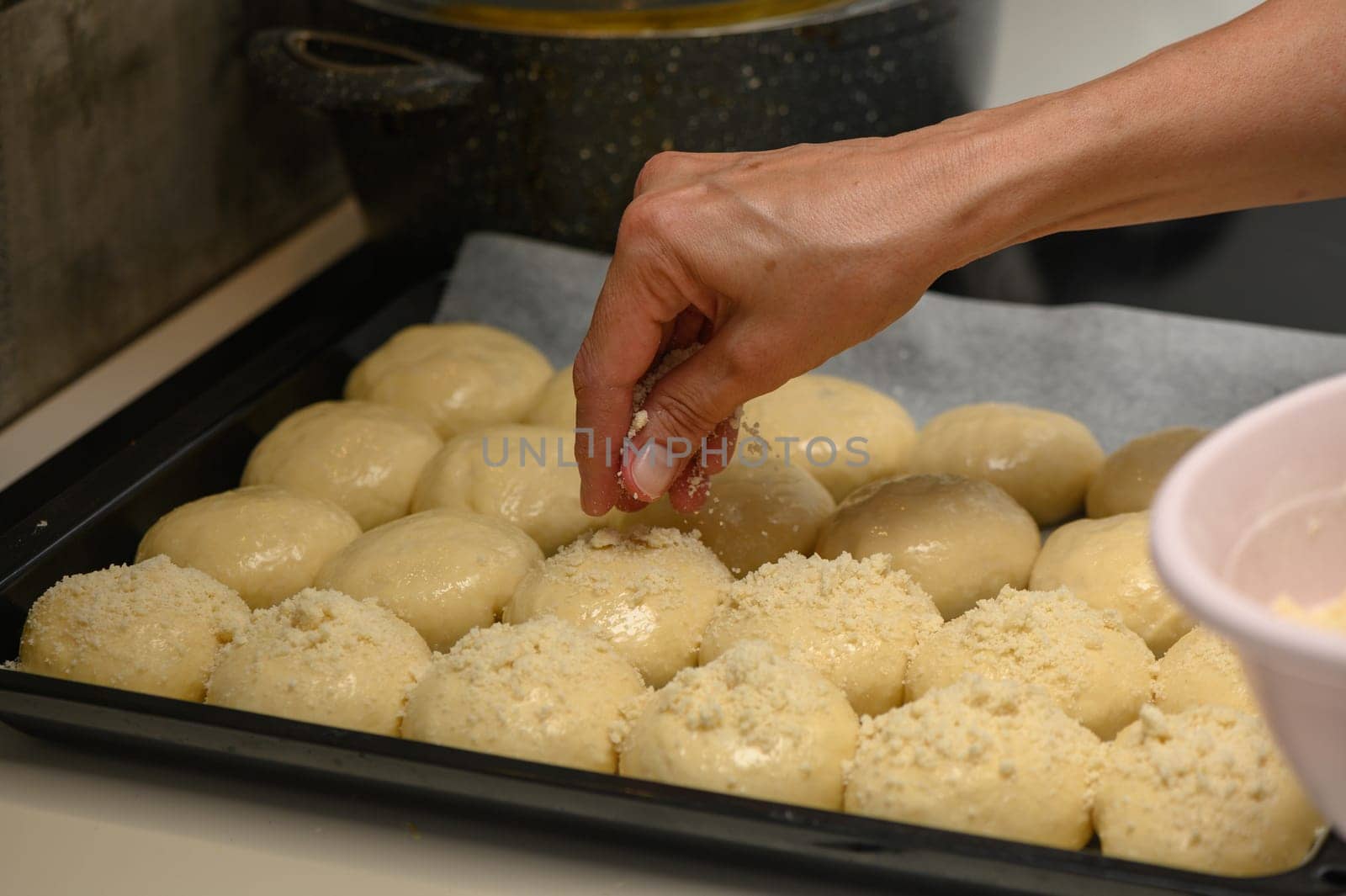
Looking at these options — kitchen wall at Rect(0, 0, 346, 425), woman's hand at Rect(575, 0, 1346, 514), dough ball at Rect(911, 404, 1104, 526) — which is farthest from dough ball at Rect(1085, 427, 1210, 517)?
kitchen wall at Rect(0, 0, 346, 425)

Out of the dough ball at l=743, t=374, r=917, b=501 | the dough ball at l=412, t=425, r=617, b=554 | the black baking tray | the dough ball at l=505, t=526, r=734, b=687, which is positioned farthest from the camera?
the dough ball at l=743, t=374, r=917, b=501

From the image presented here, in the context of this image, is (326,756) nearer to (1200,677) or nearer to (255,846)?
(255,846)

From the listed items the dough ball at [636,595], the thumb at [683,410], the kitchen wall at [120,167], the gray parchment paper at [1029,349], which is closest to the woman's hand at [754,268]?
the thumb at [683,410]

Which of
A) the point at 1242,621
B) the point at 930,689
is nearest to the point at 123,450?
the point at 930,689

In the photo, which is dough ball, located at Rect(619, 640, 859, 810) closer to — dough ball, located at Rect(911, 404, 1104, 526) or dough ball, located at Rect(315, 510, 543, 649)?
dough ball, located at Rect(315, 510, 543, 649)

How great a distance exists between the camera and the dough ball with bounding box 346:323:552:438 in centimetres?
175

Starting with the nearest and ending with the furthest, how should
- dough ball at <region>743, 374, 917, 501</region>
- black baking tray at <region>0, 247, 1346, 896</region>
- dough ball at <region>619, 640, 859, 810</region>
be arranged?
black baking tray at <region>0, 247, 1346, 896</region>
dough ball at <region>619, 640, 859, 810</region>
dough ball at <region>743, 374, 917, 501</region>

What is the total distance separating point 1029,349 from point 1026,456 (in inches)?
13.1

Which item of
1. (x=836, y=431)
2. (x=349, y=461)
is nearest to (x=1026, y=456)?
(x=836, y=431)

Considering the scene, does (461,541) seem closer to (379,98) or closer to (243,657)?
(243,657)

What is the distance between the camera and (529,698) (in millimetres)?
1121

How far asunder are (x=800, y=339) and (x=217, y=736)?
24.5 inches

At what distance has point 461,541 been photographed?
1375 mm

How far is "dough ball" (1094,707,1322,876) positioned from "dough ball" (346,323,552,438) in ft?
3.26
